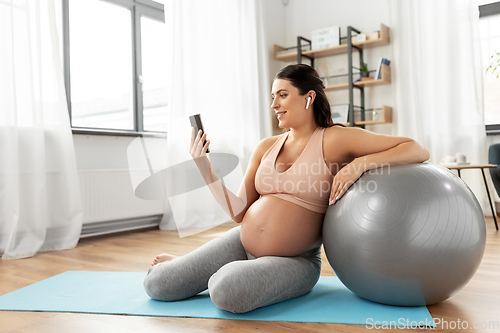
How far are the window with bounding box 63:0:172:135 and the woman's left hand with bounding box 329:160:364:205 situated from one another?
7.23ft

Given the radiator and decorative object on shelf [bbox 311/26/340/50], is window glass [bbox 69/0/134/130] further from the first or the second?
decorative object on shelf [bbox 311/26/340/50]

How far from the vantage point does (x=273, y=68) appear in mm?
4898

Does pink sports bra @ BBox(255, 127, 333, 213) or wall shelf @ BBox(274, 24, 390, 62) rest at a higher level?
wall shelf @ BBox(274, 24, 390, 62)

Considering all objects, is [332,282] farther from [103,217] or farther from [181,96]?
[181,96]

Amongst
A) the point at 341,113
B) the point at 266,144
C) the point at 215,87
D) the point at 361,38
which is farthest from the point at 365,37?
the point at 266,144

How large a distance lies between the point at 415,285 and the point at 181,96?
2.65 m

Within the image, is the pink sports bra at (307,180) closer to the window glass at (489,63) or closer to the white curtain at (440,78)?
the white curtain at (440,78)

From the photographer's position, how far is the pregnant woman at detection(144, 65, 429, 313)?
4.74 ft

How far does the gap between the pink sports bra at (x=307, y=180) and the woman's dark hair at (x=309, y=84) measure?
0.08 metres

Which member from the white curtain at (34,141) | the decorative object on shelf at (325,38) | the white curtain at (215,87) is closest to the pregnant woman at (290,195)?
the white curtain at (34,141)

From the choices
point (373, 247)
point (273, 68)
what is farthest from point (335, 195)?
point (273, 68)

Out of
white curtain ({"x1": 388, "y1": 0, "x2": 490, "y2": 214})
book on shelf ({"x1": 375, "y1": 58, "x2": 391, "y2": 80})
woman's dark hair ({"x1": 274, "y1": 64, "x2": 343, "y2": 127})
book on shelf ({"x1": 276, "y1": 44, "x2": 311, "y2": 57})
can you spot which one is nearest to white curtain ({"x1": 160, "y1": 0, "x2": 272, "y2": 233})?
book on shelf ({"x1": 276, "y1": 44, "x2": 311, "y2": 57})

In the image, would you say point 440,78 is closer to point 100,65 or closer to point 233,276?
point 100,65

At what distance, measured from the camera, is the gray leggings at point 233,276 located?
137 centimetres
